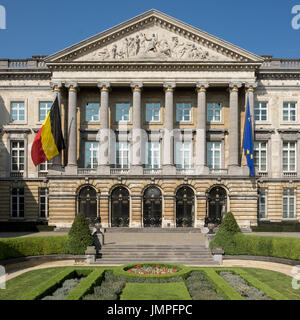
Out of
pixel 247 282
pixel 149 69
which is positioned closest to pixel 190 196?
pixel 149 69

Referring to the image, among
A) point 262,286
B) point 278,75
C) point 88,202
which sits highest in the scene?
point 278,75

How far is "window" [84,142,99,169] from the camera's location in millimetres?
47406

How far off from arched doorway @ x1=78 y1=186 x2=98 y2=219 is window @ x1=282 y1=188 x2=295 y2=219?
21.7m

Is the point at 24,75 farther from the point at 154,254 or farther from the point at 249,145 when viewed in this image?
the point at 154,254

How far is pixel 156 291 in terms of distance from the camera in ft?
64.8

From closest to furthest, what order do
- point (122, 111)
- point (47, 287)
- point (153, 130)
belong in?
1. point (47, 287)
2. point (153, 130)
3. point (122, 111)

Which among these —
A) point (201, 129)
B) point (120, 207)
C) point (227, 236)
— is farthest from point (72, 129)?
point (227, 236)

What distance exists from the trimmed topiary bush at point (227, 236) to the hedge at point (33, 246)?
11.1 meters

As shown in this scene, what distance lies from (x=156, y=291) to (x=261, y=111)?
33.5 meters

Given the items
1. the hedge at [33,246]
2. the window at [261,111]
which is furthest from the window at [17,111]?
the window at [261,111]

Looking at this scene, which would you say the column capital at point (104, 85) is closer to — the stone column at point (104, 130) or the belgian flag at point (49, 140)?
the stone column at point (104, 130)

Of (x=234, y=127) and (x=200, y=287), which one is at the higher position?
(x=234, y=127)

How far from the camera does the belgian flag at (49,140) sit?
134ft

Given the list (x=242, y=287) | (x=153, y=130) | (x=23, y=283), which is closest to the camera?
(x=242, y=287)
